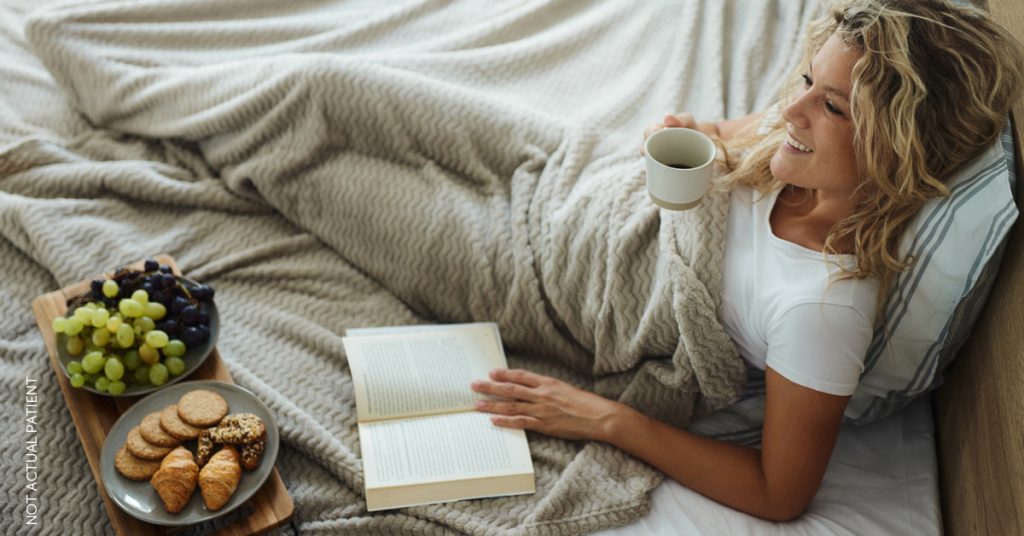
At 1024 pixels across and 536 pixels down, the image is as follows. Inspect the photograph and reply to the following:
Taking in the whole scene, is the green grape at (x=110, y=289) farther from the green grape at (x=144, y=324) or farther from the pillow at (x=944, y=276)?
the pillow at (x=944, y=276)

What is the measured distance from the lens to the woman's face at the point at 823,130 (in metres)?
1.17

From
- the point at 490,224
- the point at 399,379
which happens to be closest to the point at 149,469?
the point at 399,379

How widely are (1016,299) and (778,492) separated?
1.35 ft

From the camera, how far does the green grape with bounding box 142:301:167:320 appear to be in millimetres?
1359

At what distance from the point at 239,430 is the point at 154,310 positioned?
0.81ft

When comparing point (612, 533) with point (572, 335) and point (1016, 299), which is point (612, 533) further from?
point (1016, 299)

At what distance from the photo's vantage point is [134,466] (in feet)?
4.08

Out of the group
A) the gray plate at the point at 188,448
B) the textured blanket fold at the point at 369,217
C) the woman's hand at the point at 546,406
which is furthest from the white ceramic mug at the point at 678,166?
the gray plate at the point at 188,448

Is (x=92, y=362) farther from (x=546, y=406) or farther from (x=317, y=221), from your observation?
(x=546, y=406)

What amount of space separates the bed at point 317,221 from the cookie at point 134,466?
0.35 ft

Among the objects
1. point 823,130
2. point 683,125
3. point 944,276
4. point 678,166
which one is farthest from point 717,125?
point 944,276

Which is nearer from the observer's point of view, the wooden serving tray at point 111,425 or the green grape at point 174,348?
the wooden serving tray at point 111,425

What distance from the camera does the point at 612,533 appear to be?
4.39ft

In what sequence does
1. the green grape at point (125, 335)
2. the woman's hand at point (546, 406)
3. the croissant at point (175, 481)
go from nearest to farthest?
the croissant at point (175, 481) < the green grape at point (125, 335) < the woman's hand at point (546, 406)
